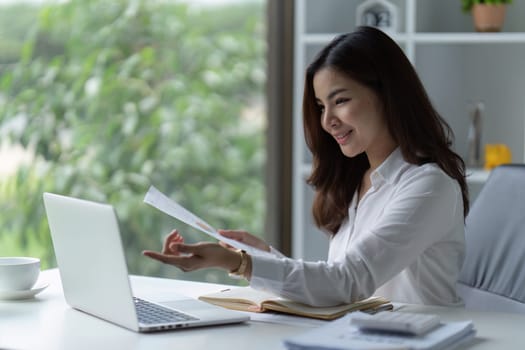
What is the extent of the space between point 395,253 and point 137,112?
2.52 meters

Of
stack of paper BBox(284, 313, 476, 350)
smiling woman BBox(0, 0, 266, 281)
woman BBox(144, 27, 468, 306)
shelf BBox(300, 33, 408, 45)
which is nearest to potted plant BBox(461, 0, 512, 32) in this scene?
shelf BBox(300, 33, 408, 45)

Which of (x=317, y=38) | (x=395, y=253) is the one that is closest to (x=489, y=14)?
(x=317, y=38)

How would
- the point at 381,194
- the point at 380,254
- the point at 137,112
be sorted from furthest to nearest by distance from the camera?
the point at 137,112
the point at 381,194
the point at 380,254

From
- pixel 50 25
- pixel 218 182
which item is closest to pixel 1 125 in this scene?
pixel 50 25

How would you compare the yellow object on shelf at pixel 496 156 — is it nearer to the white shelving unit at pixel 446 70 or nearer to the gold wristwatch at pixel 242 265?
the white shelving unit at pixel 446 70

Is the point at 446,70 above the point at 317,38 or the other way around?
the other way around

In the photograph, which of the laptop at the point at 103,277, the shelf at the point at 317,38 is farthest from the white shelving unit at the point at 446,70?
the laptop at the point at 103,277

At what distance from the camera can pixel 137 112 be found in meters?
4.32

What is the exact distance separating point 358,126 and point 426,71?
1.62m

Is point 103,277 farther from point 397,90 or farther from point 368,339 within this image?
point 397,90

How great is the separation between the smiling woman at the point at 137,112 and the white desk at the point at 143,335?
7.15 feet

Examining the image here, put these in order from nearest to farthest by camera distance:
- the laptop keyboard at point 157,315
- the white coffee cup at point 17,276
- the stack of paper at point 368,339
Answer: the stack of paper at point 368,339
the laptop keyboard at point 157,315
the white coffee cup at point 17,276

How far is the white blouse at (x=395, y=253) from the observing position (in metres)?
1.91

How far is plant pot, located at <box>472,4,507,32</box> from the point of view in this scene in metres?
3.51
